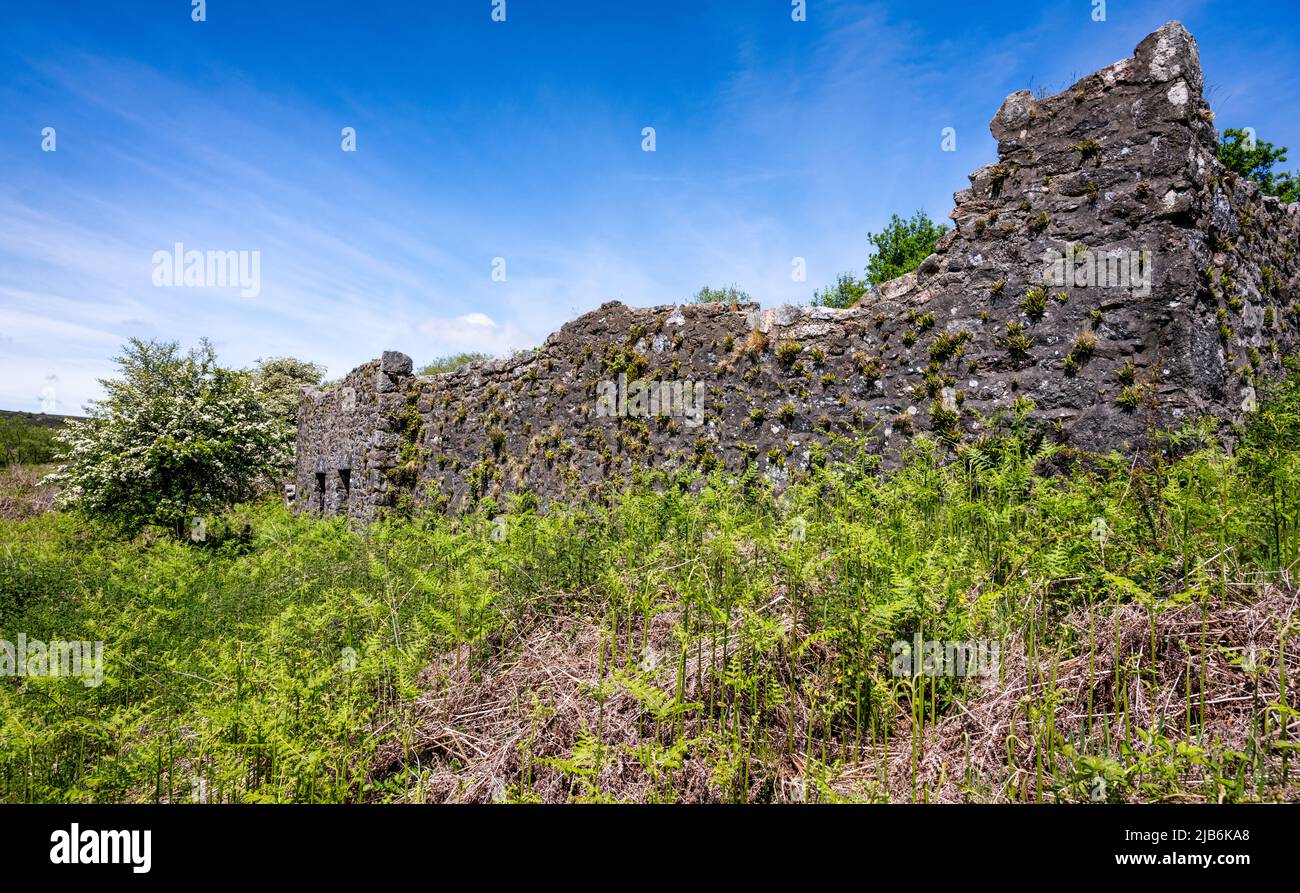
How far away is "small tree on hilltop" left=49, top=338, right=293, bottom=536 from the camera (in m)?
12.9

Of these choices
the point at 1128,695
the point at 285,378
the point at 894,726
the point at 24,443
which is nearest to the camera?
the point at 1128,695

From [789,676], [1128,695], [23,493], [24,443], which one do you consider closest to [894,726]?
[789,676]

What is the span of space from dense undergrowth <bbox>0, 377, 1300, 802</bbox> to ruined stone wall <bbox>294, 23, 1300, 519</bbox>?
3.17ft

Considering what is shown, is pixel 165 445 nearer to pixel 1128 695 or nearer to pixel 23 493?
pixel 23 493

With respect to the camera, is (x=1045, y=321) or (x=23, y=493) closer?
(x=1045, y=321)

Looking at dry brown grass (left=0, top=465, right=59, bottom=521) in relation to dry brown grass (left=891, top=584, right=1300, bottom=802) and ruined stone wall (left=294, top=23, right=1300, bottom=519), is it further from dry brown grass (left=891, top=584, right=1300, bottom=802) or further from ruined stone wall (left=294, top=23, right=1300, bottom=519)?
dry brown grass (left=891, top=584, right=1300, bottom=802)

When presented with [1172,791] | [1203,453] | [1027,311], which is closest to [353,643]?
[1172,791]

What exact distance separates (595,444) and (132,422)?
9.93 m

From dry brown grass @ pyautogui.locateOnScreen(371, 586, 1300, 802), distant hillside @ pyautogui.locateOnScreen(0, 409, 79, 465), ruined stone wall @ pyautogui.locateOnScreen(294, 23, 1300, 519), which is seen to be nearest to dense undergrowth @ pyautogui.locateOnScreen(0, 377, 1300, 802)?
dry brown grass @ pyautogui.locateOnScreen(371, 586, 1300, 802)

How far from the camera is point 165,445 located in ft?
42.5

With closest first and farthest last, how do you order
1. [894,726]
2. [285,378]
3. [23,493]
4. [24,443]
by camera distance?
[894,726] → [23,493] → [24,443] → [285,378]

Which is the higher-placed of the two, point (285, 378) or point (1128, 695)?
point (285, 378)

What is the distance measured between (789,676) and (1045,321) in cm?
470

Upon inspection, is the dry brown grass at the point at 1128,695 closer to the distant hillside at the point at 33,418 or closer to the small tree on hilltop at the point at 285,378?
the small tree on hilltop at the point at 285,378
